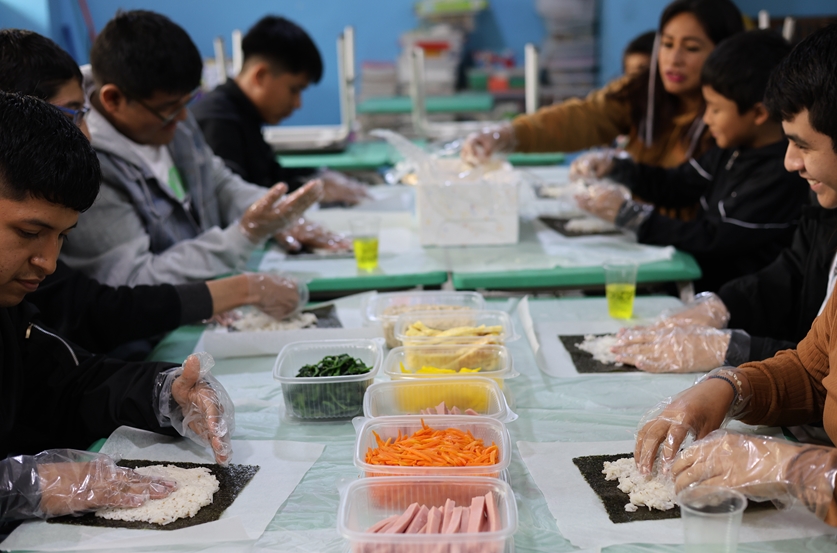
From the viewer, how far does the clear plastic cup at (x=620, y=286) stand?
2.18m

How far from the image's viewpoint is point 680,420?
1.34 metres

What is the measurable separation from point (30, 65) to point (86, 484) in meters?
1.12

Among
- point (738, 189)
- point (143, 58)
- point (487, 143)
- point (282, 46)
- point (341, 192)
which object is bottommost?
point (341, 192)

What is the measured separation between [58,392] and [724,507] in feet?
4.33

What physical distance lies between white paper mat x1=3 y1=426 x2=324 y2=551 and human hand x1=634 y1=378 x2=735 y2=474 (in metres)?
0.62

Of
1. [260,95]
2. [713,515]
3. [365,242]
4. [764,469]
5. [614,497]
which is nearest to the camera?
[713,515]

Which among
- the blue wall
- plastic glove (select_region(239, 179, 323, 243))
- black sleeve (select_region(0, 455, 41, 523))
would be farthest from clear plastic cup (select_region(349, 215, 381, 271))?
the blue wall

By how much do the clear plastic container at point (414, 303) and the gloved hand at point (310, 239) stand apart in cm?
76

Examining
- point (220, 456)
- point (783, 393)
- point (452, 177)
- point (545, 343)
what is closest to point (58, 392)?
point (220, 456)

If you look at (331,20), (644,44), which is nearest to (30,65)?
(644,44)

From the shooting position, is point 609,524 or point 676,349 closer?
point 609,524

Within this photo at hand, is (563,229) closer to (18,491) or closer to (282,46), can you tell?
(282,46)

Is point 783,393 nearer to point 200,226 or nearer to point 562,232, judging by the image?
point 562,232

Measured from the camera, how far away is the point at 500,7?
6.52 m
